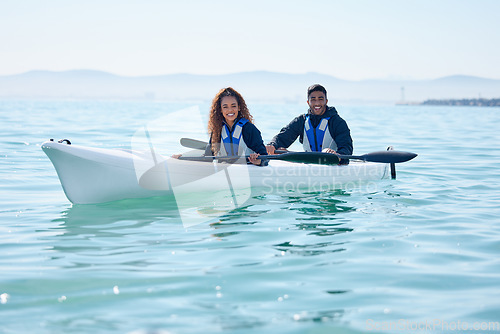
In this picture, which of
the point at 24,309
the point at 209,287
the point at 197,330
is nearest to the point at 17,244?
the point at 24,309

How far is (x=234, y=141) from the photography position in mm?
6348

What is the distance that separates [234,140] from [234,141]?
0.6 inches

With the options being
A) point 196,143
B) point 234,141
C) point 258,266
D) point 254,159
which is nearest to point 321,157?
point 254,159

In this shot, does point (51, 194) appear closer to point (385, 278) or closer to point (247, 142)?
point (247, 142)

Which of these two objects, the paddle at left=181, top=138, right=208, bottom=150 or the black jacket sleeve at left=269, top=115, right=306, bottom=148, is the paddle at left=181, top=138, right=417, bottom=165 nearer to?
the paddle at left=181, top=138, right=208, bottom=150

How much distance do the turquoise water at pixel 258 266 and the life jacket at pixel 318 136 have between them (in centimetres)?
102

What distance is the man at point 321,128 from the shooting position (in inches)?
273

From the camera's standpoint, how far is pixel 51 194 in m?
6.52

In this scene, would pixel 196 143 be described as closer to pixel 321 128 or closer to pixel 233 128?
pixel 233 128

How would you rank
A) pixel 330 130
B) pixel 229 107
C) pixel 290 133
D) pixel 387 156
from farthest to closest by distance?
1. pixel 290 133
2. pixel 330 130
3. pixel 387 156
4. pixel 229 107

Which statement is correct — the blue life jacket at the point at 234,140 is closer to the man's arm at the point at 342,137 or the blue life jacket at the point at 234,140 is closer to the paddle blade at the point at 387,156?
the man's arm at the point at 342,137

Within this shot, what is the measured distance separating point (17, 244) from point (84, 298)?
1.47m

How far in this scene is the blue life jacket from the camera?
6270mm

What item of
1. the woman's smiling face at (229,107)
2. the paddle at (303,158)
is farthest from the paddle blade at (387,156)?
the woman's smiling face at (229,107)
